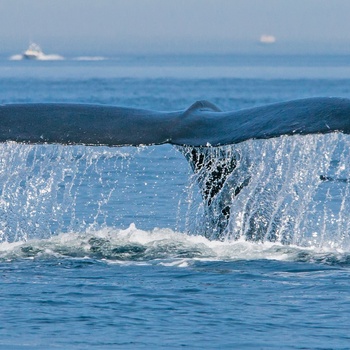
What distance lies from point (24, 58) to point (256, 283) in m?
155

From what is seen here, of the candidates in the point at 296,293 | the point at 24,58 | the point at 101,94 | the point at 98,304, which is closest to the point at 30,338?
the point at 98,304

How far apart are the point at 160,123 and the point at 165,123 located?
0.04m

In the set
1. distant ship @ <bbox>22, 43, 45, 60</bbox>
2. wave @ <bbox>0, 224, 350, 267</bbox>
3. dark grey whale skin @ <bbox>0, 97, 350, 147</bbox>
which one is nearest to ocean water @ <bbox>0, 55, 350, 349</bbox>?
wave @ <bbox>0, 224, 350, 267</bbox>

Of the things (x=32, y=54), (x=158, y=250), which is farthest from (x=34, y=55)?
(x=158, y=250)

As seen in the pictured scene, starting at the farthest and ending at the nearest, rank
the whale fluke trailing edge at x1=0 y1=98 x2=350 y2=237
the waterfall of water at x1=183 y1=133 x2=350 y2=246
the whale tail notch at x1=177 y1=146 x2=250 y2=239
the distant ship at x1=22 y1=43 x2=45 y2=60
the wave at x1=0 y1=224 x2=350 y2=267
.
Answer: the distant ship at x1=22 y1=43 x2=45 y2=60 → the wave at x1=0 y1=224 x2=350 y2=267 → the whale tail notch at x1=177 y1=146 x2=250 y2=239 → the waterfall of water at x1=183 y1=133 x2=350 y2=246 → the whale fluke trailing edge at x1=0 y1=98 x2=350 y2=237

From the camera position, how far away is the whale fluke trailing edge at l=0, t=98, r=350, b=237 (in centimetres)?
673

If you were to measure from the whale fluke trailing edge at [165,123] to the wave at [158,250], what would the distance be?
1.46 metres

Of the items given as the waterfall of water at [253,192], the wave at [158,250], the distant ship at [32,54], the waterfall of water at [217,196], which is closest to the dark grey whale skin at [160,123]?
the waterfall of water at [217,196]

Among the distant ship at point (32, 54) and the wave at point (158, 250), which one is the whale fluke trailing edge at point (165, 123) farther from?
the distant ship at point (32, 54)

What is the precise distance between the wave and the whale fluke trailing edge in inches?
57.5

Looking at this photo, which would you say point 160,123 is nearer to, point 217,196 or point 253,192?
point 217,196

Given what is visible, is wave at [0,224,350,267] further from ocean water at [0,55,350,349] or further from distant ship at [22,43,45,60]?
distant ship at [22,43,45,60]

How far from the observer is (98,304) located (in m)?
7.53

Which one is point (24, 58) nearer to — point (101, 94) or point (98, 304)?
point (101, 94)
